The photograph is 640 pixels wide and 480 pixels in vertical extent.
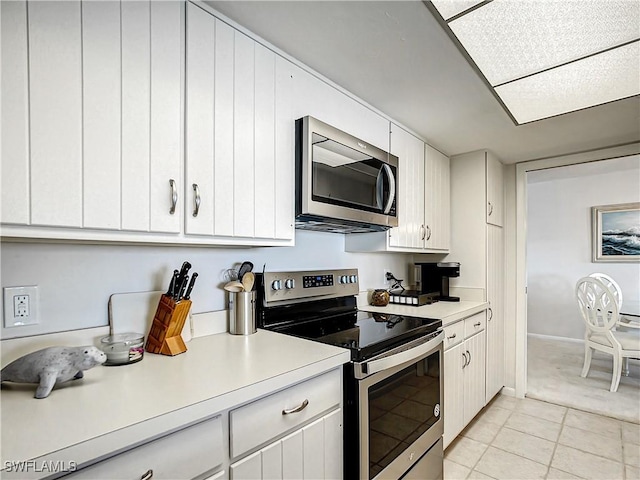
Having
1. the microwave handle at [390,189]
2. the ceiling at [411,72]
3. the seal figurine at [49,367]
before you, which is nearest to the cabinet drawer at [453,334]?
the microwave handle at [390,189]

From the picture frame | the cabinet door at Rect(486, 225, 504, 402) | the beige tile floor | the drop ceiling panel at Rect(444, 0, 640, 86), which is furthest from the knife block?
the picture frame

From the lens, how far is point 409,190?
236cm

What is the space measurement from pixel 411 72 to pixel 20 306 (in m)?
1.78

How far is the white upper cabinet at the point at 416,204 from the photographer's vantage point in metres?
2.24

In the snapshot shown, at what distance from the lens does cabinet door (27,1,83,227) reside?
864mm

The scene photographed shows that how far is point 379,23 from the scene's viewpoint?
4.26 ft

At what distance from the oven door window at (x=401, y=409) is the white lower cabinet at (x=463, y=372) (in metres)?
0.33

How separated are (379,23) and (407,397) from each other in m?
1.58

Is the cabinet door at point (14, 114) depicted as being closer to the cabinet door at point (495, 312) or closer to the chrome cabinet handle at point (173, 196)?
the chrome cabinet handle at point (173, 196)

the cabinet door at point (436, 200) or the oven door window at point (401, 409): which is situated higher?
the cabinet door at point (436, 200)

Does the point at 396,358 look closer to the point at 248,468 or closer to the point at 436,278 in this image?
the point at 248,468

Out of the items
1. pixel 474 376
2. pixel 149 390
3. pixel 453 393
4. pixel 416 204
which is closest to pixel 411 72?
pixel 416 204

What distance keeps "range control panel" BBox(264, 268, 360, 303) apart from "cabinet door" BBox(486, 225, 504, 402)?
1366 mm

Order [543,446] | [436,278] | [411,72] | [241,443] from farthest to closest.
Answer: [436,278]
[543,446]
[411,72]
[241,443]
